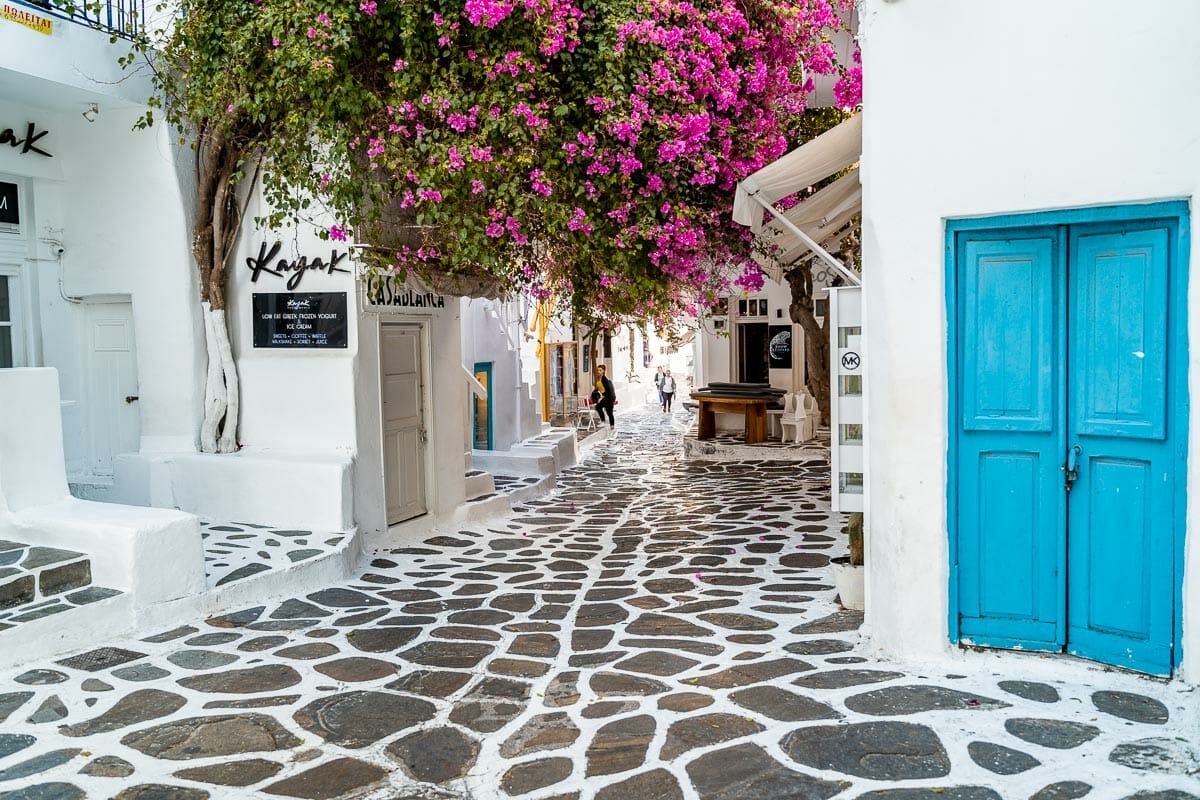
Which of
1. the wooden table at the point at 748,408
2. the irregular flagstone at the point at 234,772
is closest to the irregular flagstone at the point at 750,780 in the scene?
the irregular flagstone at the point at 234,772

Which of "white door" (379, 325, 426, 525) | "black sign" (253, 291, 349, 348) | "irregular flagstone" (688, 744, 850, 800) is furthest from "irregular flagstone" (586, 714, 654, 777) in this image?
"white door" (379, 325, 426, 525)

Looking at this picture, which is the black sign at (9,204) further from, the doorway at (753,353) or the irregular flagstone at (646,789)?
the doorway at (753,353)

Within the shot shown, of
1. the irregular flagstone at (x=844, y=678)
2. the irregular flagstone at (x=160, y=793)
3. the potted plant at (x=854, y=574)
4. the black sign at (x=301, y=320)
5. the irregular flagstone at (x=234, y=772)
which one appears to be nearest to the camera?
the irregular flagstone at (x=160, y=793)

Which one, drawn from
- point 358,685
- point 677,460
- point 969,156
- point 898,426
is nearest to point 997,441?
point 898,426

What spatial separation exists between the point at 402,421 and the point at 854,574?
222 inches

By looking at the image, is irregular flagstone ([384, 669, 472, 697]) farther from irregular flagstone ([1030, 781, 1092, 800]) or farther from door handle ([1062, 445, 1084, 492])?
door handle ([1062, 445, 1084, 492])

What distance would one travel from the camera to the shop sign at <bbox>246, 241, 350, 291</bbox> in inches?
367

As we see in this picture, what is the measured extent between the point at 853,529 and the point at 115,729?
450cm

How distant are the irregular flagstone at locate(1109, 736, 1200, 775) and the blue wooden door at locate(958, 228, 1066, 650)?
0.95 m

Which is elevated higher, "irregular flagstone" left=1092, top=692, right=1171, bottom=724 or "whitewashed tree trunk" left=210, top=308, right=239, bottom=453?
"whitewashed tree trunk" left=210, top=308, right=239, bottom=453

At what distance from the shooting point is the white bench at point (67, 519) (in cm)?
626

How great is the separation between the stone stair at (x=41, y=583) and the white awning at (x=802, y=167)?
485cm

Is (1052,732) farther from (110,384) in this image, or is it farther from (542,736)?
(110,384)

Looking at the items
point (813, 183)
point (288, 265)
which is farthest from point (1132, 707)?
point (288, 265)
